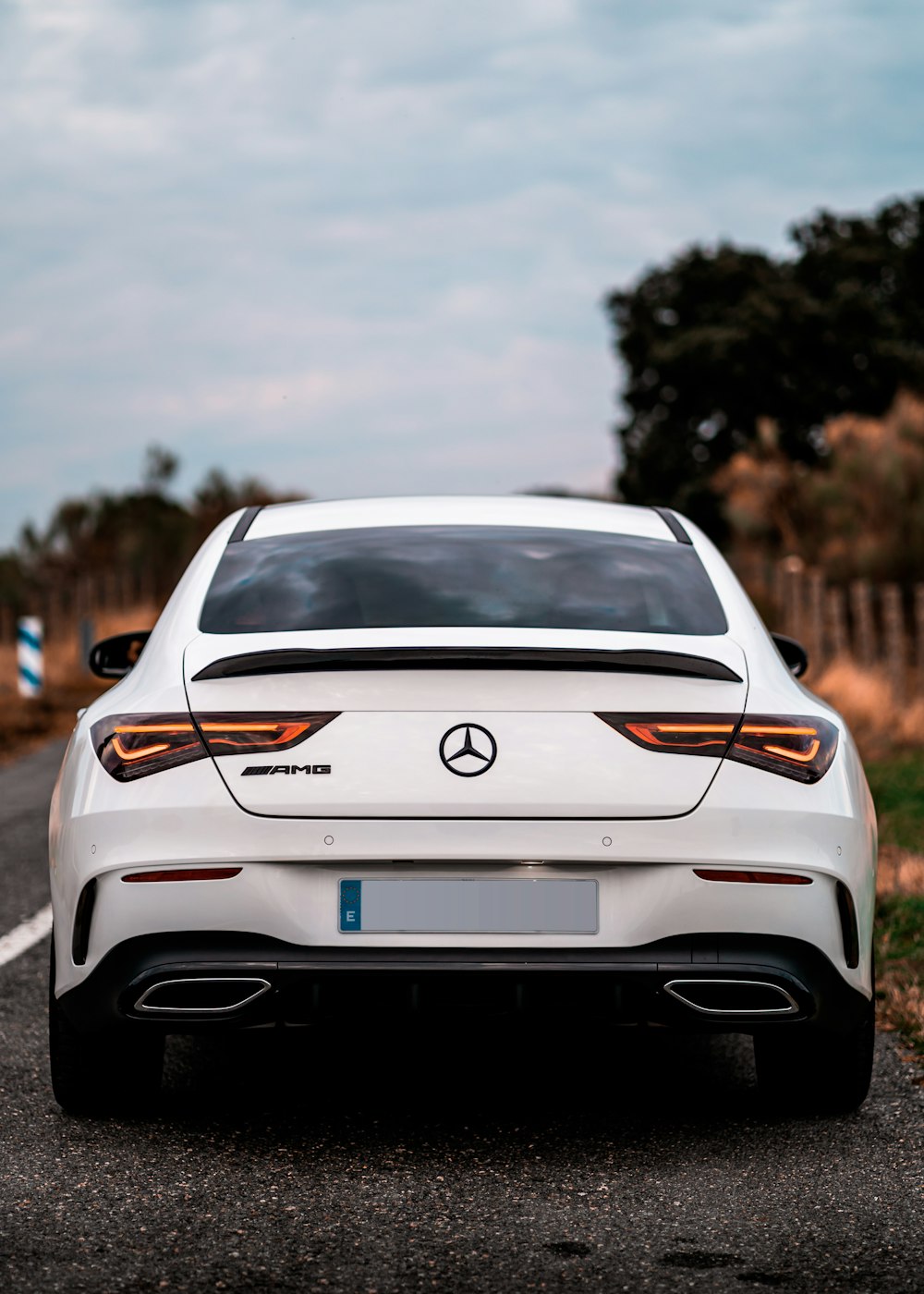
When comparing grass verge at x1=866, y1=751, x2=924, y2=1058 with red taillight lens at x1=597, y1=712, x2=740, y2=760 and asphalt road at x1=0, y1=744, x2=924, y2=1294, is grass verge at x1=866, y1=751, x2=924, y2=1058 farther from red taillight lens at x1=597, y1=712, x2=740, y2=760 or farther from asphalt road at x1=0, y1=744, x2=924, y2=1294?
red taillight lens at x1=597, y1=712, x2=740, y2=760

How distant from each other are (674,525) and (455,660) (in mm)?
1397

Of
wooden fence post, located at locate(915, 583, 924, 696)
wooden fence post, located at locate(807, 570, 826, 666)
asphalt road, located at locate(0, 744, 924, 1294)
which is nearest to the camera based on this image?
asphalt road, located at locate(0, 744, 924, 1294)

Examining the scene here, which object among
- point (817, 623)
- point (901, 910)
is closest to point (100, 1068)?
point (901, 910)

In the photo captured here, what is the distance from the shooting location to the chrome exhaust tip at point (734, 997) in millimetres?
3799

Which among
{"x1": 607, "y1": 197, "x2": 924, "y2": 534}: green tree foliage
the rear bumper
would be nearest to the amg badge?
the rear bumper

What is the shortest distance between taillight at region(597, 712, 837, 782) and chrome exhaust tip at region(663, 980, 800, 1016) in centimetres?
46

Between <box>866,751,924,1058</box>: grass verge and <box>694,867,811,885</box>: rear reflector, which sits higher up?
<box>694,867,811,885</box>: rear reflector

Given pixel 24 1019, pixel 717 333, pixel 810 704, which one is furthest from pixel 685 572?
pixel 717 333

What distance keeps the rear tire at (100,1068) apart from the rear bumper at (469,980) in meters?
0.28

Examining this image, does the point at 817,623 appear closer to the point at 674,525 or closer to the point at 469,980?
the point at 674,525

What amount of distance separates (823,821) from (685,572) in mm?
927

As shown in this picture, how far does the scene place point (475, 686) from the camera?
3.82 m

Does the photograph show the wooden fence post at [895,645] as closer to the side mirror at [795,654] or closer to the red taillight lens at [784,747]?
the side mirror at [795,654]

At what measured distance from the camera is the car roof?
4.84 metres
